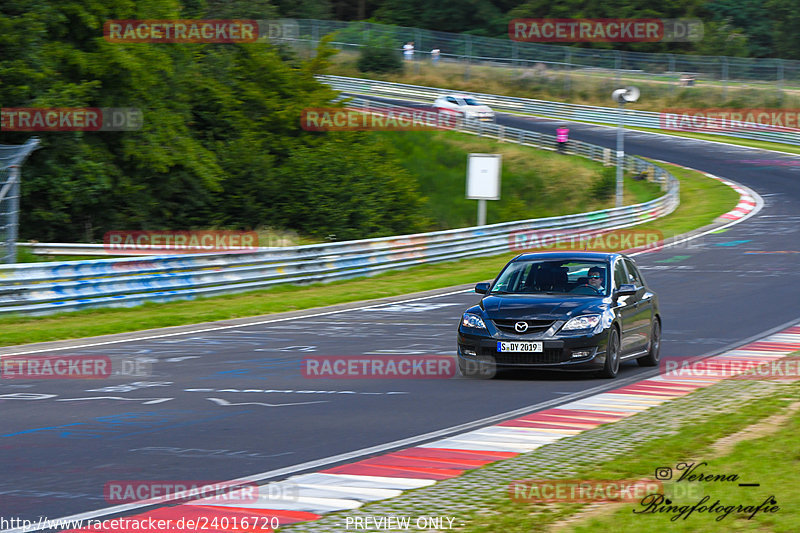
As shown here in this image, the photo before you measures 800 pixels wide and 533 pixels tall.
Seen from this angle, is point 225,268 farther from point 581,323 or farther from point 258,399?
point 581,323

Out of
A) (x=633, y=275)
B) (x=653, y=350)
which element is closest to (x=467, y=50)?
(x=633, y=275)

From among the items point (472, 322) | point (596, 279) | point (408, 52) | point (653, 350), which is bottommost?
point (653, 350)

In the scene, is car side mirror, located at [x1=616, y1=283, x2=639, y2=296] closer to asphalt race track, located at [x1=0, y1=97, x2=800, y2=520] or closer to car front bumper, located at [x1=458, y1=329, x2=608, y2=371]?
car front bumper, located at [x1=458, y1=329, x2=608, y2=371]

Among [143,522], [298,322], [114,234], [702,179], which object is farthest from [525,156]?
Answer: [143,522]

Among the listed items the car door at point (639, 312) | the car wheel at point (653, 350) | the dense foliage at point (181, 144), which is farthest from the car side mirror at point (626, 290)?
the dense foliage at point (181, 144)

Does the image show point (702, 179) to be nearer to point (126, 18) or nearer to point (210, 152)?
point (210, 152)

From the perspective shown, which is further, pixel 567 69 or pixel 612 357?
pixel 567 69

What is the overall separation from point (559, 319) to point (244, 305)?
10158 millimetres

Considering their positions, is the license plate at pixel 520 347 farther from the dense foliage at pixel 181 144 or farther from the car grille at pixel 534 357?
the dense foliage at pixel 181 144

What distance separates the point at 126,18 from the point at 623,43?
6287cm

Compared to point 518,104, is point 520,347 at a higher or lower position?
lower

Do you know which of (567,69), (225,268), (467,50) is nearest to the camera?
(225,268)

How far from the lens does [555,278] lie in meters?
13.2

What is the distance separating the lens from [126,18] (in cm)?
3334
